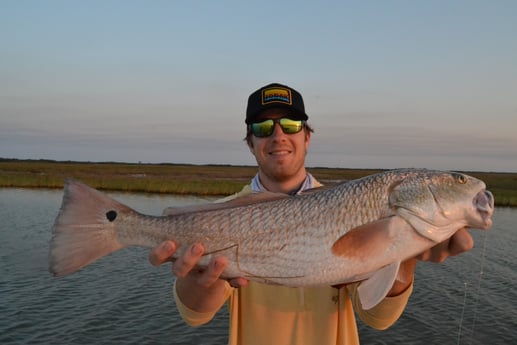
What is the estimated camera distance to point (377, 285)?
119 inches

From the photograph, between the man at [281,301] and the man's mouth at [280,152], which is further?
the man's mouth at [280,152]

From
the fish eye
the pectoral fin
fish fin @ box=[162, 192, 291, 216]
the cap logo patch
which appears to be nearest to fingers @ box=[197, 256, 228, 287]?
fish fin @ box=[162, 192, 291, 216]

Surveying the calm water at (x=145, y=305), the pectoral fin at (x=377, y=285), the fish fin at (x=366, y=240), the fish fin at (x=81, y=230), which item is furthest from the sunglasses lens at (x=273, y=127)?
the calm water at (x=145, y=305)

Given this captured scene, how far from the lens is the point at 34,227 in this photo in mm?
17859

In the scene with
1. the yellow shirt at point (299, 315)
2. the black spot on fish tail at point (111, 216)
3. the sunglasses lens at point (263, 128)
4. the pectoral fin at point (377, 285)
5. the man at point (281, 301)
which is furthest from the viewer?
the sunglasses lens at point (263, 128)

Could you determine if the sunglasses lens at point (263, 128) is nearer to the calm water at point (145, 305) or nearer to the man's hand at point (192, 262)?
the man's hand at point (192, 262)

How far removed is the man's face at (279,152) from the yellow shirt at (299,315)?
1042mm

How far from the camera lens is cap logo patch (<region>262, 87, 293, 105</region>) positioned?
4062 mm

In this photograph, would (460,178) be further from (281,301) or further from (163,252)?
(163,252)

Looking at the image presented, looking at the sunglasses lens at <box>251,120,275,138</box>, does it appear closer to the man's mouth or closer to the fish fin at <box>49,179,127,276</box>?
the man's mouth

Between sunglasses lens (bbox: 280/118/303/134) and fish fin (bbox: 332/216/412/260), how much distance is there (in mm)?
1300

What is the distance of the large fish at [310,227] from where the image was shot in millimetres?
3041

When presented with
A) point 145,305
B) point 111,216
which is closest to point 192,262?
point 111,216

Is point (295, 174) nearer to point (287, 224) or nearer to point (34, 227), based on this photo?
point (287, 224)
